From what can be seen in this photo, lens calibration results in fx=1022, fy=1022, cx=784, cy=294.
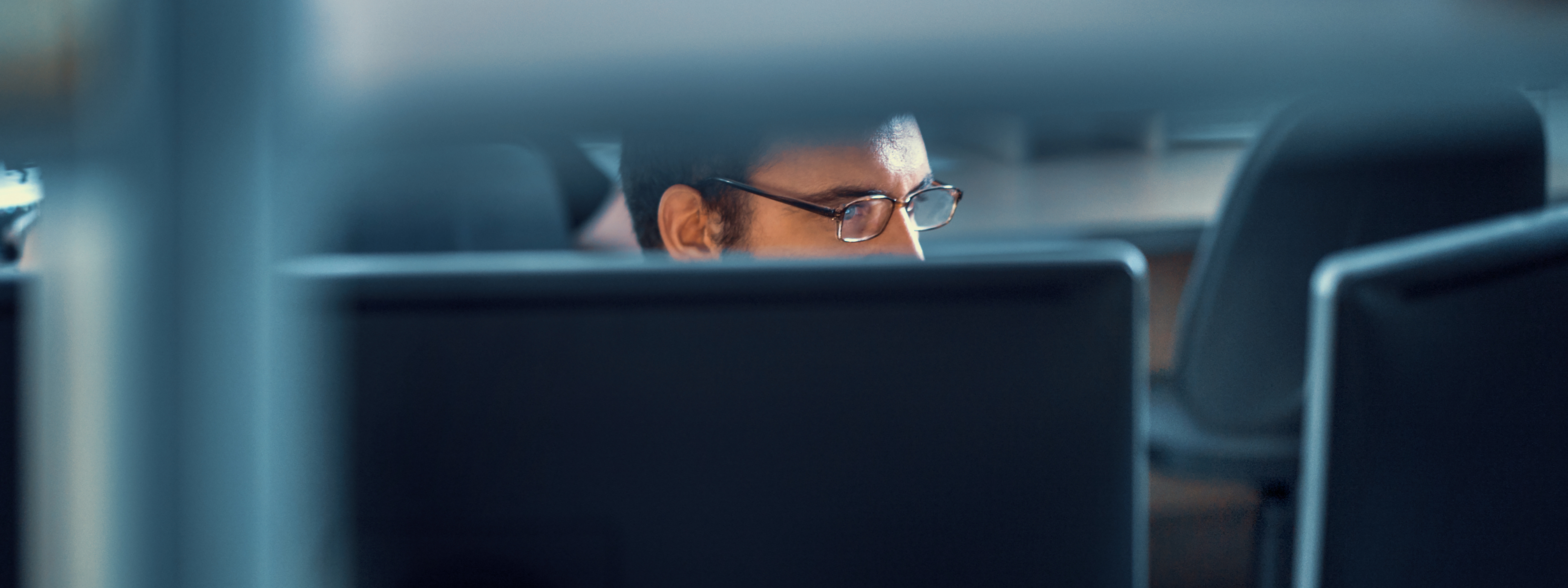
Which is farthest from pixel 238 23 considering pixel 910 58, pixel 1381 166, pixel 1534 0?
pixel 1381 166

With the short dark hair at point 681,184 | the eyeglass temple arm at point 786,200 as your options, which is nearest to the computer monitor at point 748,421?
the short dark hair at point 681,184

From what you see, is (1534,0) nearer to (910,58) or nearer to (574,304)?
(910,58)

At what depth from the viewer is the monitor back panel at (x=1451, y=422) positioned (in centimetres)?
36

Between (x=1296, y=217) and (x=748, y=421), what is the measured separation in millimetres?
1073

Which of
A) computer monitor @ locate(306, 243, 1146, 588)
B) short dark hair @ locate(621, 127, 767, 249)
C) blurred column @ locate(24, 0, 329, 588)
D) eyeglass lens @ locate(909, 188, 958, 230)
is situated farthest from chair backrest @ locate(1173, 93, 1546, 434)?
blurred column @ locate(24, 0, 329, 588)

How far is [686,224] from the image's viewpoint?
1.01m

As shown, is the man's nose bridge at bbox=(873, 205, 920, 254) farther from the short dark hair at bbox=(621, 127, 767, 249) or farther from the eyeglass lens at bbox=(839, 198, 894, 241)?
the short dark hair at bbox=(621, 127, 767, 249)

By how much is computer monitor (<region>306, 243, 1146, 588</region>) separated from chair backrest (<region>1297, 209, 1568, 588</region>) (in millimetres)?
68

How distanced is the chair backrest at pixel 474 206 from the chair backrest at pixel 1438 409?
0.69 meters

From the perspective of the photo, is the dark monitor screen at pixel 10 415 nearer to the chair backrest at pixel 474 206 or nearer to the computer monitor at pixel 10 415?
the computer monitor at pixel 10 415

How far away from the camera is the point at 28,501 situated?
264 mm

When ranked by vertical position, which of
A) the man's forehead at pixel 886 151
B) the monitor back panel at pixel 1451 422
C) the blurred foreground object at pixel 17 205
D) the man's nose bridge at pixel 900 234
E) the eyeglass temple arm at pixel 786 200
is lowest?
the monitor back panel at pixel 1451 422

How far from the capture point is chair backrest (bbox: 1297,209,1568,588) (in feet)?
1.18

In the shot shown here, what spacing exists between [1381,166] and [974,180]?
958mm
